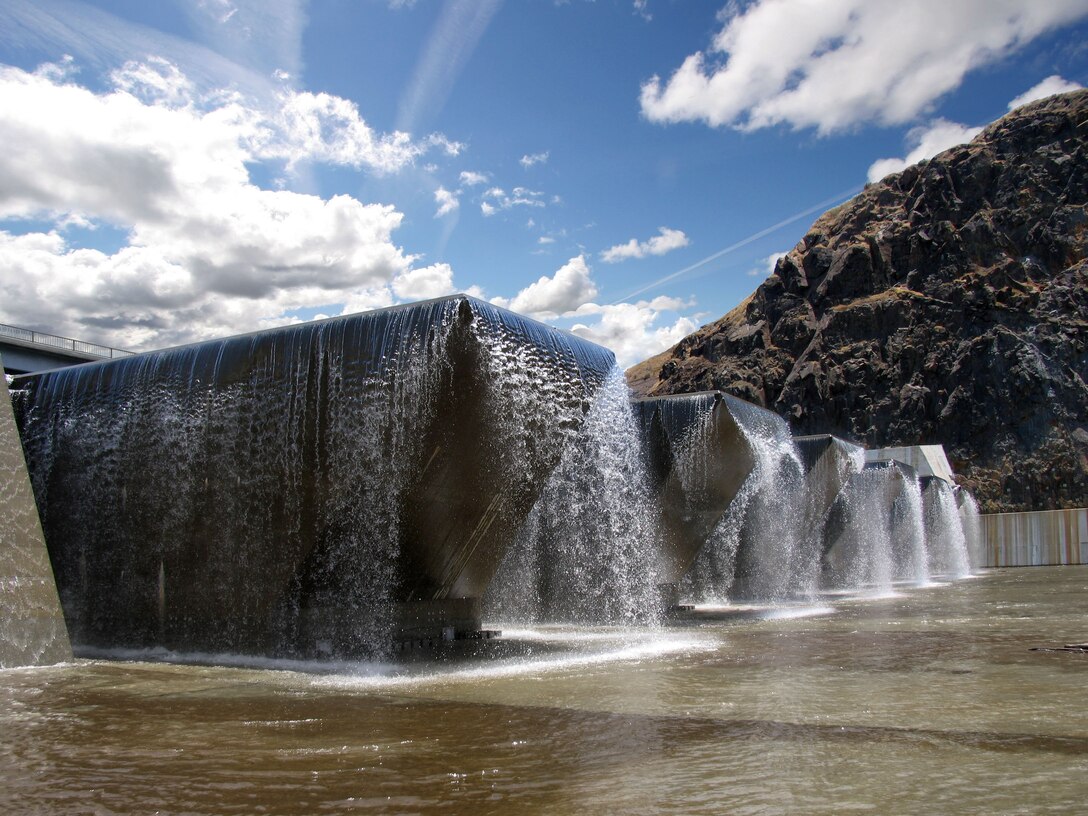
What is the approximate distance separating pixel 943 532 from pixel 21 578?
40.7 m

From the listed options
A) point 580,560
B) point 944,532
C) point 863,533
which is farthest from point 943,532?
point 580,560

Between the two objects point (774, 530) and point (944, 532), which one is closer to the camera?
point (774, 530)

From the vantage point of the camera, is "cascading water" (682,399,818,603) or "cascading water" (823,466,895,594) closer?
"cascading water" (682,399,818,603)

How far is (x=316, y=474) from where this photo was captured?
1105 cm

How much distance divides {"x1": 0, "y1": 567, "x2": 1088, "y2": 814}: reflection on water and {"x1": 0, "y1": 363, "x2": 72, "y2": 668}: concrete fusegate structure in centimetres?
44

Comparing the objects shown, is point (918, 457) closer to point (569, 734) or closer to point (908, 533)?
point (908, 533)

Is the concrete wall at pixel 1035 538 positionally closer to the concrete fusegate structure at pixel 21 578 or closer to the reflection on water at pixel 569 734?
the reflection on water at pixel 569 734

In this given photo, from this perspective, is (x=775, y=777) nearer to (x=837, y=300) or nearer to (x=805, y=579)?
(x=805, y=579)

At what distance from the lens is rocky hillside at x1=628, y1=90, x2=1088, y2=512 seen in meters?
58.3

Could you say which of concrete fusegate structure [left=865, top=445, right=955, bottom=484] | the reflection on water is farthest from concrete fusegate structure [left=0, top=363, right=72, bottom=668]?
concrete fusegate structure [left=865, top=445, right=955, bottom=484]

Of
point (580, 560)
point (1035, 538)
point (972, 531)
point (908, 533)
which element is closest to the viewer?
point (580, 560)

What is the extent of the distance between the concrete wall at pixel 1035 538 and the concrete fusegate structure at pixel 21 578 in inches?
1831

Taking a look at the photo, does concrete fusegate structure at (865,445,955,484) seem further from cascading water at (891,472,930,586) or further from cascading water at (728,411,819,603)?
cascading water at (728,411,819,603)

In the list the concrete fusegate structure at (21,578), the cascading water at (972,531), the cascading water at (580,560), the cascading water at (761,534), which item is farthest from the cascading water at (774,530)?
the cascading water at (972,531)
